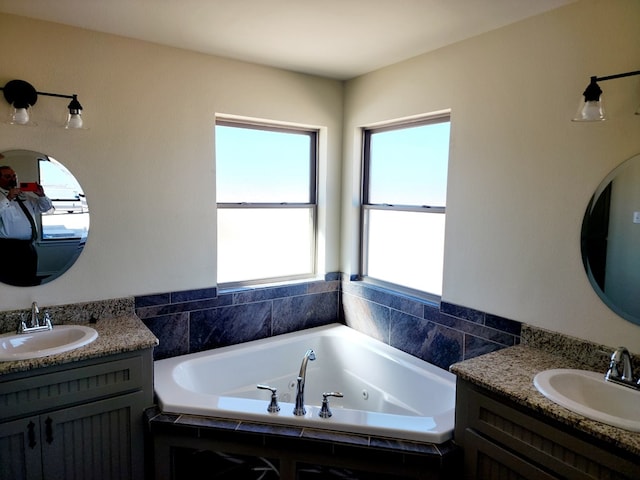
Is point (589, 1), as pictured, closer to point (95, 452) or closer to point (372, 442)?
point (372, 442)

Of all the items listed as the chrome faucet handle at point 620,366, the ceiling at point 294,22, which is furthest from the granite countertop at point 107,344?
the chrome faucet handle at point 620,366

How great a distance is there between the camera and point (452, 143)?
255 centimetres

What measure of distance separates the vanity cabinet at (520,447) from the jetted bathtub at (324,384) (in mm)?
152

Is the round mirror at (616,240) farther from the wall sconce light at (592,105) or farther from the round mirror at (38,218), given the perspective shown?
the round mirror at (38,218)

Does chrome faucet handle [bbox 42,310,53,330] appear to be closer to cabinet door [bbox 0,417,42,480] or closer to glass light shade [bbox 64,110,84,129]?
cabinet door [bbox 0,417,42,480]

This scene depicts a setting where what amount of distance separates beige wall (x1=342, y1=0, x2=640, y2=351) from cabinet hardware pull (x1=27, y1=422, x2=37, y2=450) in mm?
2249

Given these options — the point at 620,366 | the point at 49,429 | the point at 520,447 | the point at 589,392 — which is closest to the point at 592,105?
→ the point at 620,366

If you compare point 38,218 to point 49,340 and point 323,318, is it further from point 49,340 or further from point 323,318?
point 323,318

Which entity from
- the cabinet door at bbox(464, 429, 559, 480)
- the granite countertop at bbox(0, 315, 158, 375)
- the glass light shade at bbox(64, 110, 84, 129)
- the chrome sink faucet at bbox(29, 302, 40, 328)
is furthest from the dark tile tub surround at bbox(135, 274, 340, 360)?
the cabinet door at bbox(464, 429, 559, 480)

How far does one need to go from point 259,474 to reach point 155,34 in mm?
2417

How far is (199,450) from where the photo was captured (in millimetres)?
2055

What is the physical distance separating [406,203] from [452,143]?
1.98 ft

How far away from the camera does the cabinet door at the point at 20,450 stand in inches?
73.2

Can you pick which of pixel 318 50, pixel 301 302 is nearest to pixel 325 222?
pixel 301 302
